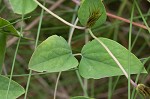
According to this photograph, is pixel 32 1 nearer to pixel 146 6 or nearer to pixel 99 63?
pixel 99 63

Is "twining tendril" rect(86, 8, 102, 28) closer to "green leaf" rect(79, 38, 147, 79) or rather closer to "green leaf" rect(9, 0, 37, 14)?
"green leaf" rect(79, 38, 147, 79)

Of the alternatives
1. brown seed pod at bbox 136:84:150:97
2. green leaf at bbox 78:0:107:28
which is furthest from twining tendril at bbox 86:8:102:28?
brown seed pod at bbox 136:84:150:97

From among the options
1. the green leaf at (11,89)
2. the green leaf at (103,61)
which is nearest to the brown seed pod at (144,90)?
the green leaf at (103,61)

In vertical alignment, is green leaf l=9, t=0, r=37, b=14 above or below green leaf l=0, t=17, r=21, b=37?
above

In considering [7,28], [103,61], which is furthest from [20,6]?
[103,61]

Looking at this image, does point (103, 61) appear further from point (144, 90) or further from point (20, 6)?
point (20, 6)

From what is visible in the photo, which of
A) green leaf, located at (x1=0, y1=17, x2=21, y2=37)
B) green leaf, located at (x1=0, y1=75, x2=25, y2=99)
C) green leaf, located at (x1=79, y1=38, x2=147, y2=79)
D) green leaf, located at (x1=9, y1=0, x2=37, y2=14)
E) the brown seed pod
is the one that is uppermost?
green leaf, located at (x1=9, y1=0, x2=37, y2=14)

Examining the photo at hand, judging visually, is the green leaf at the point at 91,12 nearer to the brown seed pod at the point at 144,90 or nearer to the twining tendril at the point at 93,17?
the twining tendril at the point at 93,17
